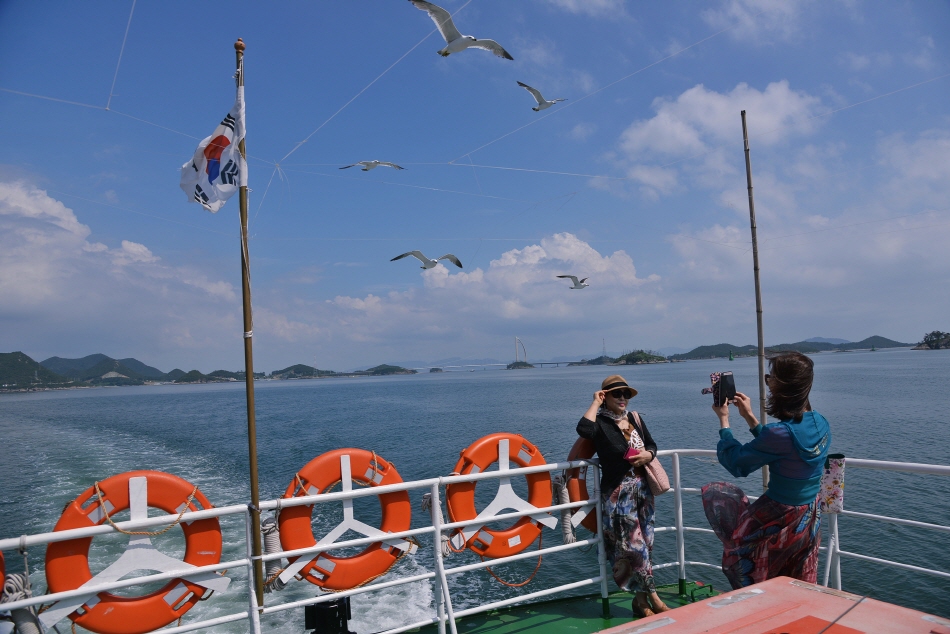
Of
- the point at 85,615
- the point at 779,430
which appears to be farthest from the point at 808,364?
the point at 85,615

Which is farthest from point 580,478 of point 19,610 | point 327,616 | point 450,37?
point 450,37

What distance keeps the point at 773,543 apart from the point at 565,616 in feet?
4.52

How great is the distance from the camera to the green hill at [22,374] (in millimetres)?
70250

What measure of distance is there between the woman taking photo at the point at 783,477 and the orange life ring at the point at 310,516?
4.73 ft

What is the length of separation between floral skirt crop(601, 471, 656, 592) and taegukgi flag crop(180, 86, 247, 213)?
2526mm

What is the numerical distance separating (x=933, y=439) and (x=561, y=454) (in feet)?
34.3

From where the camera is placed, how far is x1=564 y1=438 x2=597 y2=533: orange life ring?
9.74ft

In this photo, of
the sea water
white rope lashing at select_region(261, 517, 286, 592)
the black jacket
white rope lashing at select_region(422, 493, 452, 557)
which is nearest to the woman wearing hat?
the black jacket

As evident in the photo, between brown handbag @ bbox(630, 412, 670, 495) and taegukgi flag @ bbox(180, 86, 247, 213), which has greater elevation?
taegukgi flag @ bbox(180, 86, 247, 213)

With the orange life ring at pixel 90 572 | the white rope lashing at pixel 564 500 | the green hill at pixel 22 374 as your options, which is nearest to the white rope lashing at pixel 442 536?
the white rope lashing at pixel 564 500

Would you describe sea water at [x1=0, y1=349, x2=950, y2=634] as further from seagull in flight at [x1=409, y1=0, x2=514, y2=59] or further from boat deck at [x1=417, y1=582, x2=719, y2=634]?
seagull in flight at [x1=409, y1=0, x2=514, y2=59]

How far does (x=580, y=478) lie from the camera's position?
2986mm

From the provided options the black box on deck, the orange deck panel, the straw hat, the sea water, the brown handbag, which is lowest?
the sea water

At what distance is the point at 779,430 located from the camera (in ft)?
6.50
